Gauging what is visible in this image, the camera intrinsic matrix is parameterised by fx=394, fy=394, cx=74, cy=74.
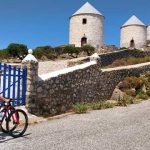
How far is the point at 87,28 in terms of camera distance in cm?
5438

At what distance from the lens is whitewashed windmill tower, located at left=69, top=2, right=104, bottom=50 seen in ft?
178

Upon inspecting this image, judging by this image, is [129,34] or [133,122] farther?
[129,34]

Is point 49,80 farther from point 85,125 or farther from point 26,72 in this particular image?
point 85,125

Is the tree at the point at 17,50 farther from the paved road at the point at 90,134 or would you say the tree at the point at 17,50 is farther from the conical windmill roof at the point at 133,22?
the paved road at the point at 90,134

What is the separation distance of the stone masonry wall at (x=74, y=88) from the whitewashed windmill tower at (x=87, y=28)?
35064 mm

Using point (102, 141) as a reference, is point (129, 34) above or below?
above

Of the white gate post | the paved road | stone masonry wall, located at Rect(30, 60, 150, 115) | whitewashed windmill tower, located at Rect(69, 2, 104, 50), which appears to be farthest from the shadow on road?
whitewashed windmill tower, located at Rect(69, 2, 104, 50)

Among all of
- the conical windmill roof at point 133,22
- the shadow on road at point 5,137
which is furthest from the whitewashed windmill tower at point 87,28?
the shadow on road at point 5,137

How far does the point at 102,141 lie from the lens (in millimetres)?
8797

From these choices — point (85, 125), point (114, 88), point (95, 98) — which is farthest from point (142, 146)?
point (114, 88)

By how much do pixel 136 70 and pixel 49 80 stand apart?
7.65m

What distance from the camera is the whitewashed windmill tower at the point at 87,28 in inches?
2134

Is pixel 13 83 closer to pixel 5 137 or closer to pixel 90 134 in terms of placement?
pixel 5 137

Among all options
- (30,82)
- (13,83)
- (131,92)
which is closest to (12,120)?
(13,83)
